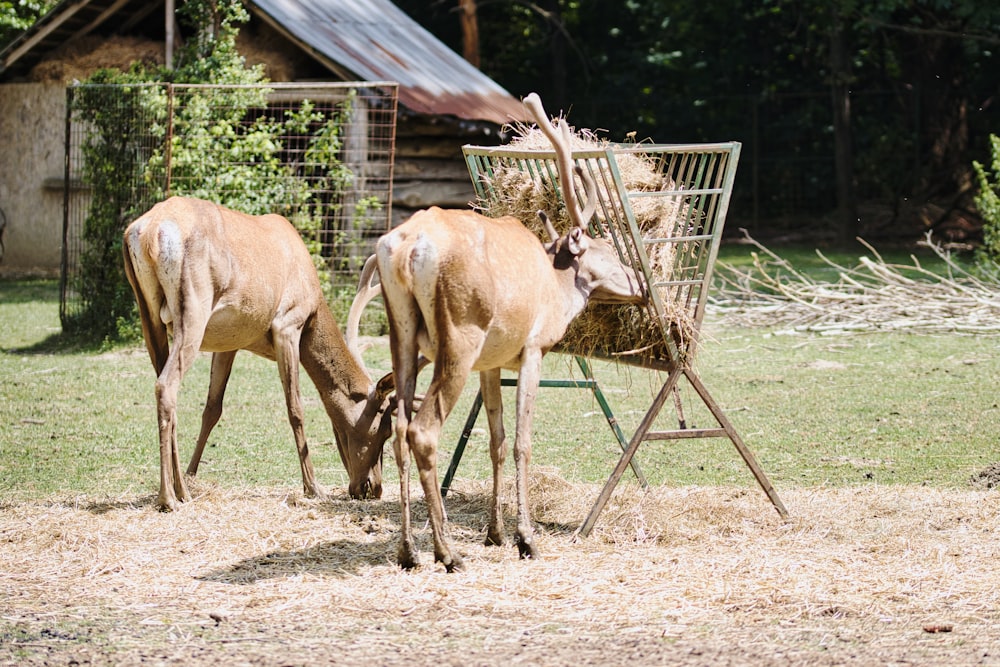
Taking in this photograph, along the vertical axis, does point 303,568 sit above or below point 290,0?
below

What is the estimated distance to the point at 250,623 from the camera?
5.02 metres

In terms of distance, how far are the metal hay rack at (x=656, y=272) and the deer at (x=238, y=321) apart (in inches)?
33.3

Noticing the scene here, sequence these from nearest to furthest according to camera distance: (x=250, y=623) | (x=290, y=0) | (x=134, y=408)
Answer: (x=250, y=623) < (x=134, y=408) < (x=290, y=0)

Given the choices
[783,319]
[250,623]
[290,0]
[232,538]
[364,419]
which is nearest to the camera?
[250,623]

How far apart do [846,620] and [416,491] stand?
127 inches

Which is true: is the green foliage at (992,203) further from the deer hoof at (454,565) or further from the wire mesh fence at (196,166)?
the deer hoof at (454,565)

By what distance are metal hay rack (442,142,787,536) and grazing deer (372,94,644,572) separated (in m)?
0.34

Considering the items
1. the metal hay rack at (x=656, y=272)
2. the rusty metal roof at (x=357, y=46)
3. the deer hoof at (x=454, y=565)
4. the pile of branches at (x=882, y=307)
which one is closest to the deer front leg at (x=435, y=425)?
the deer hoof at (x=454, y=565)

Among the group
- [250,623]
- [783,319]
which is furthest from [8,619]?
[783,319]

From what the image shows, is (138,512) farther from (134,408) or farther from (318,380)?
(134,408)

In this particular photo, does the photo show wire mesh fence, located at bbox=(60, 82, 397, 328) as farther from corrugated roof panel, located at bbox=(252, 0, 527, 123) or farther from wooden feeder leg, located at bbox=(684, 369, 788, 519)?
wooden feeder leg, located at bbox=(684, 369, 788, 519)

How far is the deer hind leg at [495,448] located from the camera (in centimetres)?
616

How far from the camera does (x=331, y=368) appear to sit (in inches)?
298

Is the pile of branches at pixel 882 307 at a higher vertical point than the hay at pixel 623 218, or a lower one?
lower
